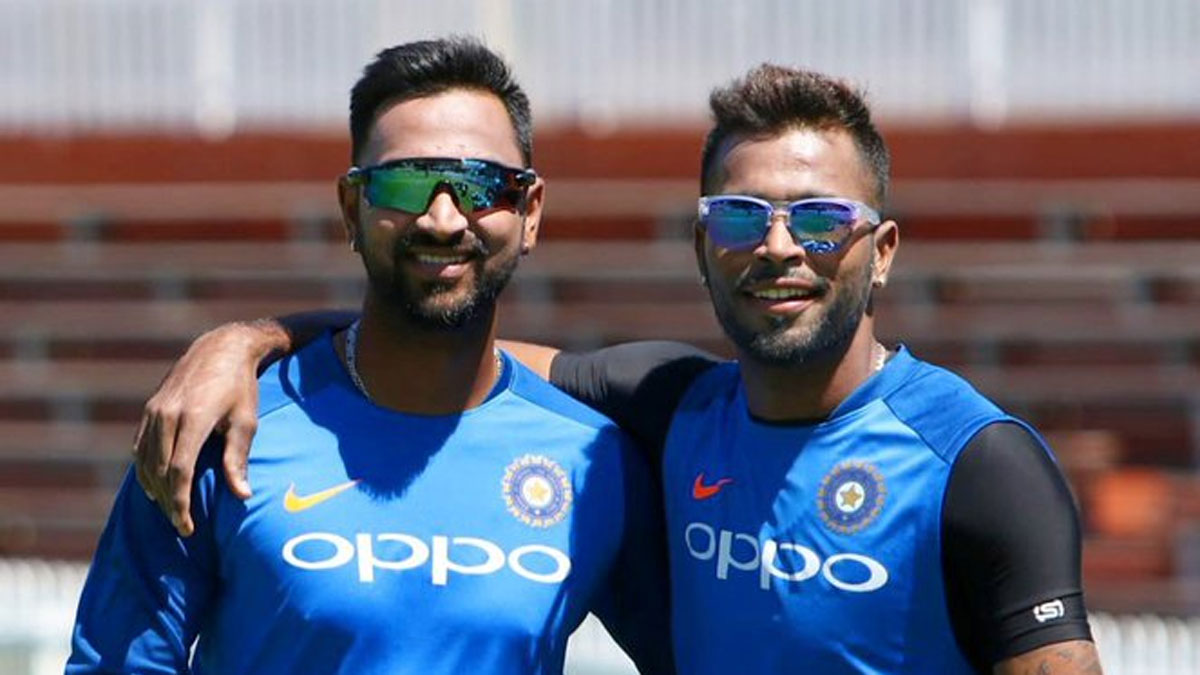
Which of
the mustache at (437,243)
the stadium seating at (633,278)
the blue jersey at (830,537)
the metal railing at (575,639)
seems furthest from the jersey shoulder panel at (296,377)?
the stadium seating at (633,278)

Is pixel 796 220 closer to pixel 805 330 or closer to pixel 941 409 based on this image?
pixel 805 330

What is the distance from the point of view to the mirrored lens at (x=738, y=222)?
3.89 m

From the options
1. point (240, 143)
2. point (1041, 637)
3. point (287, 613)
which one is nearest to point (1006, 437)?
point (1041, 637)

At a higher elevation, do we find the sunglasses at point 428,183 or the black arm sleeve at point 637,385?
the sunglasses at point 428,183

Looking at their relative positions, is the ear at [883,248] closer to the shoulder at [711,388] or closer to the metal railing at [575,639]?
the shoulder at [711,388]

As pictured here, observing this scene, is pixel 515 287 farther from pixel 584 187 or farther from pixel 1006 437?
pixel 1006 437

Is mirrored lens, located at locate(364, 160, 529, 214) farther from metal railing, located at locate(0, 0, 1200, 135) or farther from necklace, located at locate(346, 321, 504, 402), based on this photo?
metal railing, located at locate(0, 0, 1200, 135)

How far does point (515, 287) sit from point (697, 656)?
8.59 metres

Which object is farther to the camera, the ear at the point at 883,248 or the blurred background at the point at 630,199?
the blurred background at the point at 630,199

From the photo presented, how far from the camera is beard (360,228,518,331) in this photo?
153 inches

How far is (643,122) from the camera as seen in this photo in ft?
40.7

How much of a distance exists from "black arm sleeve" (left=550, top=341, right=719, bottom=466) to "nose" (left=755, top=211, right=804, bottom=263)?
47 centimetres

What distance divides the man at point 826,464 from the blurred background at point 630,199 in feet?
20.8

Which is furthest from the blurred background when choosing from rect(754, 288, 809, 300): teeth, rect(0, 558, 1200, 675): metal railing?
rect(754, 288, 809, 300): teeth
